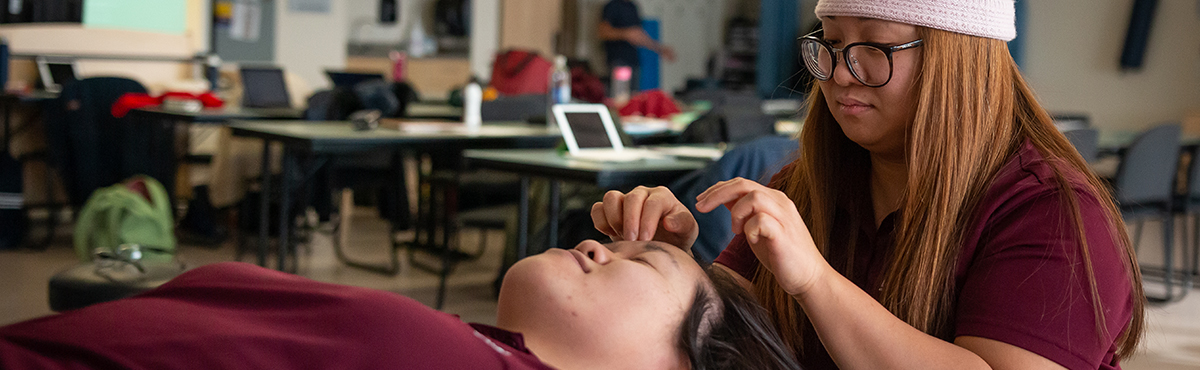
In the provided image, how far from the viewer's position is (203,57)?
21.6ft

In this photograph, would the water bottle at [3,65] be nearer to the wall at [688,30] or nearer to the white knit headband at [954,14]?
the white knit headband at [954,14]

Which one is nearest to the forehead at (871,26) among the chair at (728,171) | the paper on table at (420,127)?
the chair at (728,171)

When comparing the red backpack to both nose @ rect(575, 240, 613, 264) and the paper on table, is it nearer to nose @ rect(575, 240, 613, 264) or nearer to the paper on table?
the paper on table

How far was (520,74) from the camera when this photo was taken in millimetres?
5859

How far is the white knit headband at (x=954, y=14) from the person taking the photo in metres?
1.00

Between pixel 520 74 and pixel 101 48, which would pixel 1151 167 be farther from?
pixel 101 48

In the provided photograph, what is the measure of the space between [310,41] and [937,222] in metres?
7.68

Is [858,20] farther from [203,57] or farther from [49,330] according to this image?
[203,57]

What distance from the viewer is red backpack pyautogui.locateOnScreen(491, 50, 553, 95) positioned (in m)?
5.86

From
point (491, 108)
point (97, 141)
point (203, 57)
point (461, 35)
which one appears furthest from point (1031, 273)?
point (461, 35)

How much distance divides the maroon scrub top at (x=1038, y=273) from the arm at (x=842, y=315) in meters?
0.02

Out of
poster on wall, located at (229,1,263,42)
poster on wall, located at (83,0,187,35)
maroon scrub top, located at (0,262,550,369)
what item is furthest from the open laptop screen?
poster on wall, located at (229,1,263,42)

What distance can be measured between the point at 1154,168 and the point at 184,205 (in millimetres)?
4990

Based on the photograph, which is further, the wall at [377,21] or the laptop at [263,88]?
the wall at [377,21]
